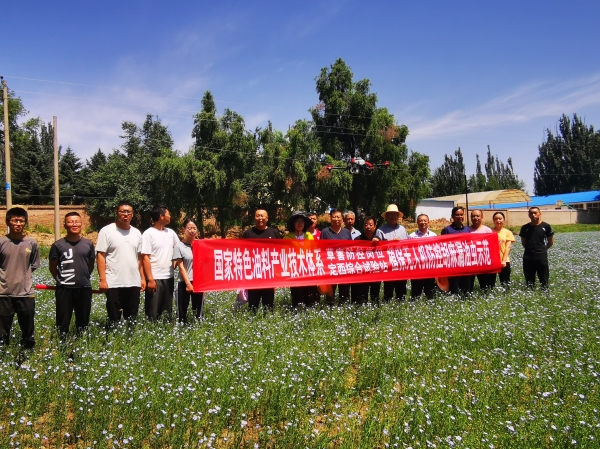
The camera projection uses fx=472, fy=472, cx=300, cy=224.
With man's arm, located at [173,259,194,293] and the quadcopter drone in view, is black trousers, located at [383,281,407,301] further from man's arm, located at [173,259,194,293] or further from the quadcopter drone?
the quadcopter drone

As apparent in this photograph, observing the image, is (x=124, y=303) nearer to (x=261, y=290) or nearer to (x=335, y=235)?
(x=261, y=290)

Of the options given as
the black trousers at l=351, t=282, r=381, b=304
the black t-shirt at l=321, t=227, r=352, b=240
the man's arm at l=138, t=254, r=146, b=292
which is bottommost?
the black trousers at l=351, t=282, r=381, b=304

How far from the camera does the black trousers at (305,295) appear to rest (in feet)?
26.6

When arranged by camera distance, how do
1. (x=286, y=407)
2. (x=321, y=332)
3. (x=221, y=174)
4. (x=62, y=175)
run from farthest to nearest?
(x=62, y=175) → (x=221, y=174) → (x=321, y=332) → (x=286, y=407)

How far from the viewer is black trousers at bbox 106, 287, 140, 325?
624cm

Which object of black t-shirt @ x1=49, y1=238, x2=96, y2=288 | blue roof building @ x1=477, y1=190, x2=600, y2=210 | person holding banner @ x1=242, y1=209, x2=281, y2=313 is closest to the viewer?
black t-shirt @ x1=49, y1=238, x2=96, y2=288

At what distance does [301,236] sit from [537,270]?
4.67 m

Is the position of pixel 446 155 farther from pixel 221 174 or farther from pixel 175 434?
pixel 175 434

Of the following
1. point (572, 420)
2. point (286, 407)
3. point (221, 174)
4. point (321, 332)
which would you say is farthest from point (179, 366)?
point (221, 174)

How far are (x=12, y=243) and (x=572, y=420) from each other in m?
5.85

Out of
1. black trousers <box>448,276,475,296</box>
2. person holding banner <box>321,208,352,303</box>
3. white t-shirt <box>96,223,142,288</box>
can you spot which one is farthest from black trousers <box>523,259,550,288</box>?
white t-shirt <box>96,223,142,288</box>

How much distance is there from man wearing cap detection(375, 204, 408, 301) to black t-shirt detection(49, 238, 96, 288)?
4.94m

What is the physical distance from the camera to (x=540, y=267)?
8.94 m

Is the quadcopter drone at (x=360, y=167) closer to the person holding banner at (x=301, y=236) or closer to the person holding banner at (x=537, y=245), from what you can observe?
the person holding banner at (x=537, y=245)
